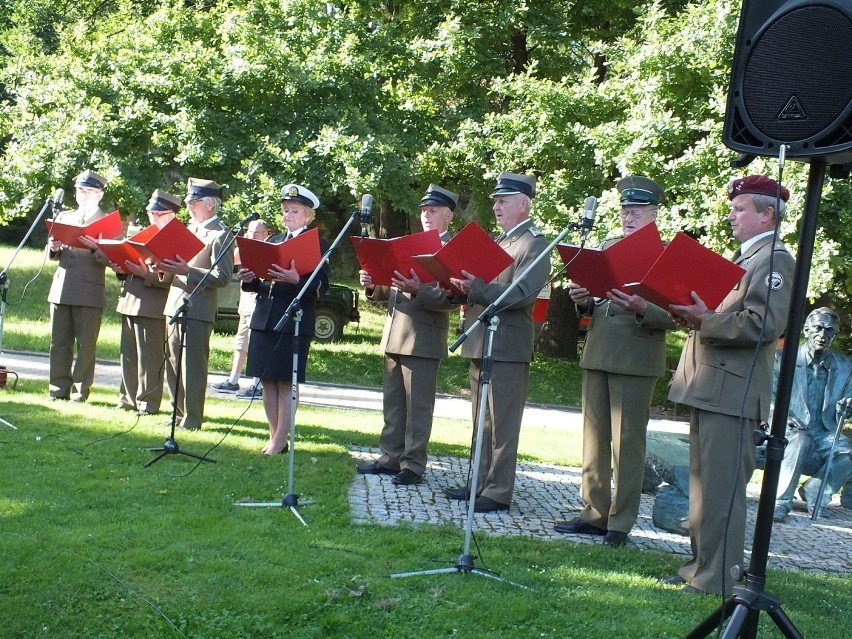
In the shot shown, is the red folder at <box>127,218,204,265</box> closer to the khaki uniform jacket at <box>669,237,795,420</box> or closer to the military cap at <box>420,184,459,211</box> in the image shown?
the military cap at <box>420,184,459,211</box>

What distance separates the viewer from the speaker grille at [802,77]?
3594 mm

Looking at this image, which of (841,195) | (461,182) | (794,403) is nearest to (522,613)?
(794,403)

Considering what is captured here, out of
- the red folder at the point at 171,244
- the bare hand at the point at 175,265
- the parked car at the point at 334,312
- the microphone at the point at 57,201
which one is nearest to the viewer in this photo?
the red folder at the point at 171,244

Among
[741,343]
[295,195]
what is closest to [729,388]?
[741,343]

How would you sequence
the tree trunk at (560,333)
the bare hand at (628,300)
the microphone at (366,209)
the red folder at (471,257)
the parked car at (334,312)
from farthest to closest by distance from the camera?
the tree trunk at (560,333) → the parked car at (334,312) → the red folder at (471,257) → the microphone at (366,209) → the bare hand at (628,300)

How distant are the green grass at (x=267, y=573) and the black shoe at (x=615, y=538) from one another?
198mm

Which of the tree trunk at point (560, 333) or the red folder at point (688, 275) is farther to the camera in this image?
the tree trunk at point (560, 333)

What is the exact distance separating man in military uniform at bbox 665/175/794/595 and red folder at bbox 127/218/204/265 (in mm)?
4534

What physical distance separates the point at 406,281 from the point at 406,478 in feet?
5.33

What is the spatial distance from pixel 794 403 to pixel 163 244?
565 centimetres

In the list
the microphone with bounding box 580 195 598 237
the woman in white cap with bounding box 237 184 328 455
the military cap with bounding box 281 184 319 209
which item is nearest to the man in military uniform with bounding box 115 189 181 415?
the woman in white cap with bounding box 237 184 328 455

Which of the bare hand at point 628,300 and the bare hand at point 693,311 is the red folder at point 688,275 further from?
the bare hand at point 628,300

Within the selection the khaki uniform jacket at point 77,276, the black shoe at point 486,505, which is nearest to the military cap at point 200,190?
the khaki uniform jacket at point 77,276

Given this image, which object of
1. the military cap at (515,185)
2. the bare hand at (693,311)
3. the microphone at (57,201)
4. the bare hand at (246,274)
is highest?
the military cap at (515,185)
